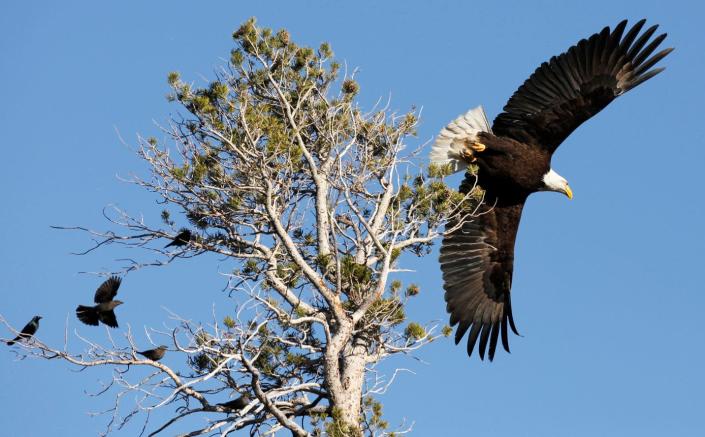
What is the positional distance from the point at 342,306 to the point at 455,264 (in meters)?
2.99

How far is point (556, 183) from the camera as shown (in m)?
8.88

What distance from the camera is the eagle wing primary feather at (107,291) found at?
6301 mm

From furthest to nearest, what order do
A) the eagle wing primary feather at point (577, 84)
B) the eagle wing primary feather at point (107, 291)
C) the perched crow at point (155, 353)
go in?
the eagle wing primary feather at point (577, 84) → the eagle wing primary feather at point (107, 291) → the perched crow at point (155, 353)

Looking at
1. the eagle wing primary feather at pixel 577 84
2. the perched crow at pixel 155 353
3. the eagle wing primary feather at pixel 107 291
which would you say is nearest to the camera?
the perched crow at pixel 155 353

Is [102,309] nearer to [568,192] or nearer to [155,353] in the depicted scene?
[155,353]

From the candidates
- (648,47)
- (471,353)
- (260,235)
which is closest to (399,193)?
(260,235)

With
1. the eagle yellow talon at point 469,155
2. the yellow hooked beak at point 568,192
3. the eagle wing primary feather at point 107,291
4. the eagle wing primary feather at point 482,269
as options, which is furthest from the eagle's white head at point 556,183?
the eagle wing primary feather at point 107,291

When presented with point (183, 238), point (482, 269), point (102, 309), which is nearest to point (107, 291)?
point (102, 309)

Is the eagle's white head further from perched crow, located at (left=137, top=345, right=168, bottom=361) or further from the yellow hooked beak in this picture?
perched crow, located at (left=137, top=345, right=168, bottom=361)

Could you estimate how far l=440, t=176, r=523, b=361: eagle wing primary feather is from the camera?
889cm

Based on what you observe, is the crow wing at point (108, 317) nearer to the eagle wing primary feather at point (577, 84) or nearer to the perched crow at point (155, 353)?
the perched crow at point (155, 353)

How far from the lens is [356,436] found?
575cm

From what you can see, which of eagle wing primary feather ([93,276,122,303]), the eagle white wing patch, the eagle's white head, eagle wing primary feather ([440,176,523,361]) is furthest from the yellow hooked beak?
eagle wing primary feather ([93,276,122,303])

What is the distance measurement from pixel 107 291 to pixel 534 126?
13.8 ft
